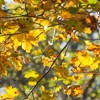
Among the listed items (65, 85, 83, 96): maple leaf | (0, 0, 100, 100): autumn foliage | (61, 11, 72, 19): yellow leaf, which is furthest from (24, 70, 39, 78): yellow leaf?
(61, 11, 72, 19): yellow leaf

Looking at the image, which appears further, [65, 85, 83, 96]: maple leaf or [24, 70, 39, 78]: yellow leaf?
[65, 85, 83, 96]: maple leaf

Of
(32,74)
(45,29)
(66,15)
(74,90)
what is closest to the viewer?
(66,15)

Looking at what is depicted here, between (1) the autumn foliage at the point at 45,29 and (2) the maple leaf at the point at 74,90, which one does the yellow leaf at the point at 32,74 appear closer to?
(1) the autumn foliage at the point at 45,29

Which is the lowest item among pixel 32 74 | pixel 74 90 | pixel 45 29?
pixel 74 90

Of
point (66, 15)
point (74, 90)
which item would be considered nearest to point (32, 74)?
point (74, 90)

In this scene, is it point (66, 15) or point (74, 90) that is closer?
point (66, 15)

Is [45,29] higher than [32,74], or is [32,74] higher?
[45,29]

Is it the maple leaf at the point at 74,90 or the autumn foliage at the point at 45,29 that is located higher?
the autumn foliage at the point at 45,29

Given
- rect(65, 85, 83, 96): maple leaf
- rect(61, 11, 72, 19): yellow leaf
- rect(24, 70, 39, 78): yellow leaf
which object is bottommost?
rect(65, 85, 83, 96): maple leaf

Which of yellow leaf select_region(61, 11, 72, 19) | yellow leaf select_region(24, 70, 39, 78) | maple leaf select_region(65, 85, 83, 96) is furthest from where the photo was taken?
maple leaf select_region(65, 85, 83, 96)

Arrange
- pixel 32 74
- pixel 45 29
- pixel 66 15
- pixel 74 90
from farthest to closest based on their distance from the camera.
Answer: pixel 74 90, pixel 32 74, pixel 45 29, pixel 66 15

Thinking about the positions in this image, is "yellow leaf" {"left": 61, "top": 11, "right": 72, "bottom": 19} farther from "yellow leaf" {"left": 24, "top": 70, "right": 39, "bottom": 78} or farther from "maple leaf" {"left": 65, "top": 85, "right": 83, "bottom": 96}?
"maple leaf" {"left": 65, "top": 85, "right": 83, "bottom": 96}

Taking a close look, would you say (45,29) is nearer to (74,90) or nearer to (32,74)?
(32,74)

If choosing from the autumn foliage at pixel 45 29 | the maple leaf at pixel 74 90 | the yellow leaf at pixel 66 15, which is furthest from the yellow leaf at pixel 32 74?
the yellow leaf at pixel 66 15
